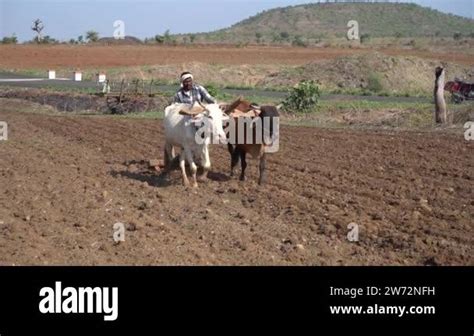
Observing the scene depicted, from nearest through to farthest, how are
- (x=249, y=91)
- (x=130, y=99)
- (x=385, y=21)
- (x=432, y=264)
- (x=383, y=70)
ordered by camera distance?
(x=432, y=264)
(x=130, y=99)
(x=249, y=91)
(x=383, y=70)
(x=385, y=21)

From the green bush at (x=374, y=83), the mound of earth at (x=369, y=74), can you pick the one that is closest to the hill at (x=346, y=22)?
the mound of earth at (x=369, y=74)

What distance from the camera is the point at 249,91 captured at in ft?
124

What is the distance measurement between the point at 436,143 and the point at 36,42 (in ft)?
249

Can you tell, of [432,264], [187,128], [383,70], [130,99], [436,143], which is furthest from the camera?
[383,70]

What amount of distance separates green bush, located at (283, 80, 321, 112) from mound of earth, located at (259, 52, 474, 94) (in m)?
12.5

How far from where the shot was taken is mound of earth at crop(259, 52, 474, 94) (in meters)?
39.8

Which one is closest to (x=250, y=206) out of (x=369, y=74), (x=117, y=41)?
(x=369, y=74)

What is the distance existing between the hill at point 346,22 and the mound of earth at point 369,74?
254 feet

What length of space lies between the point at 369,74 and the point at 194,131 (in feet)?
97.7

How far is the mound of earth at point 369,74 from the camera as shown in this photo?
39.8m

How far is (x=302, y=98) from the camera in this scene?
26656mm

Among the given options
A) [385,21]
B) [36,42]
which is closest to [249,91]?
[36,42]

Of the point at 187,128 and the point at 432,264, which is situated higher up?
the point at 187,128
